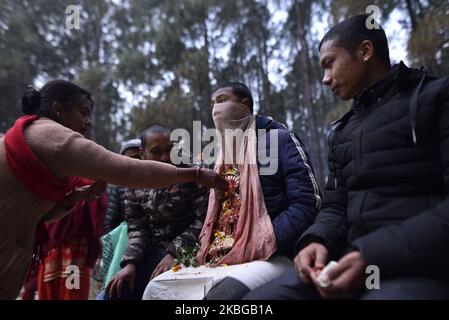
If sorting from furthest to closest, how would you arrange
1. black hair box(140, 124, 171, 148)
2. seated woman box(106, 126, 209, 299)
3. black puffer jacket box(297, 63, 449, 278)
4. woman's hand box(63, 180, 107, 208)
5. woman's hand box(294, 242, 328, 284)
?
1. black hair box(140, 124, 171, 148)
2. seated woman box(106, 126, 209, 299)
3. woman's hand box(63, 180, 107, 208)
4. woman's hand box(294, 242, 328, 284)
5. black puffer jacket box(297, 63, 449, 278)

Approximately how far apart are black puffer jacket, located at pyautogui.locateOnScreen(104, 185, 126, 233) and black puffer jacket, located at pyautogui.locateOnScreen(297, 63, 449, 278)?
227 cm

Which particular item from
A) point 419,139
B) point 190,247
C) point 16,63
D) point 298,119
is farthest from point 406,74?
point 16,63

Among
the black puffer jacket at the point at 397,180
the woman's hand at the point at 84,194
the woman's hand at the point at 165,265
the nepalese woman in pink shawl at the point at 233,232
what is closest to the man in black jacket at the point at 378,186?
the black puffer jacket at the point at 397,180

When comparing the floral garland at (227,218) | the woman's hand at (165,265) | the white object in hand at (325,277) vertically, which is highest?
the floral garland at (227,218)

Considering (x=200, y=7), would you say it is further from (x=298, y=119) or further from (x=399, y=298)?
(x=399, y=298)

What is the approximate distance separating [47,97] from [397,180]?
1882 millimetres

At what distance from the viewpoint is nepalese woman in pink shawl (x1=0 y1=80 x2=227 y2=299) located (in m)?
1.86

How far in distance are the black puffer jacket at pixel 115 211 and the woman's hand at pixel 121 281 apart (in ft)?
3.03

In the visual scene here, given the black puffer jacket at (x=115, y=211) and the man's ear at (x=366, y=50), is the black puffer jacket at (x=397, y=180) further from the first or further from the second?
the black puffer jacket at (x=115, y=211)

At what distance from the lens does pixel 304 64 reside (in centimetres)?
1102

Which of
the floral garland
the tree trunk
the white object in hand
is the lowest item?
the white object in hand

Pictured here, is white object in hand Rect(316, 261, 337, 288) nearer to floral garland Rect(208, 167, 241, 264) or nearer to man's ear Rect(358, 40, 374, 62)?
floral garland Rect(208, 167, 241, 264)

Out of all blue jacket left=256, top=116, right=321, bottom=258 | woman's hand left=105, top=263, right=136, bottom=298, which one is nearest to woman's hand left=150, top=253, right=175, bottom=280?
woman's hand left=105, top=263, right=136, bottom=298

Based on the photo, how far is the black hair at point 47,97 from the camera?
2189 mm
